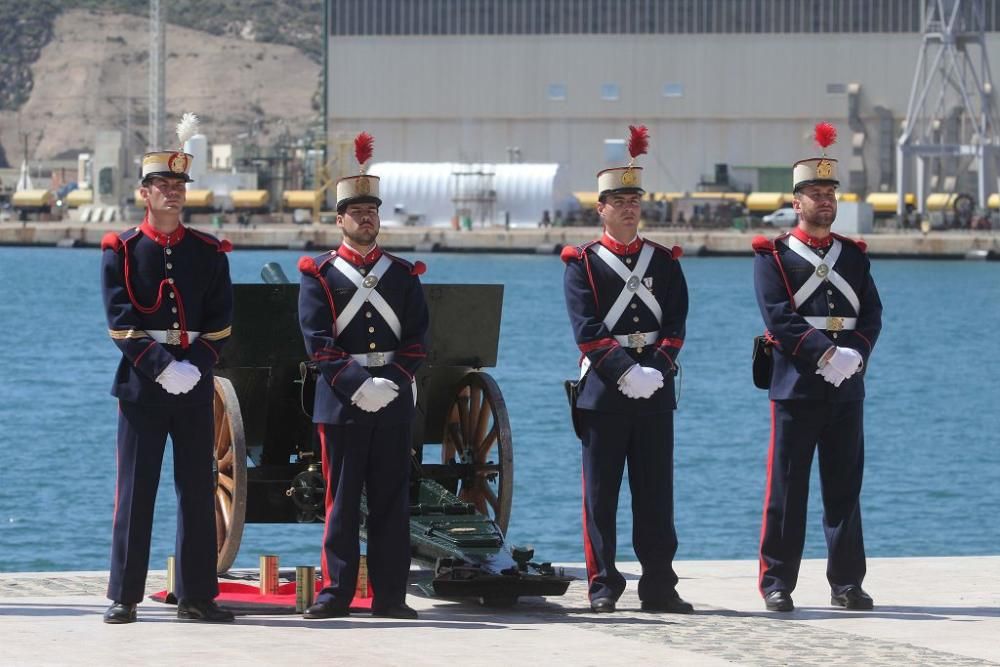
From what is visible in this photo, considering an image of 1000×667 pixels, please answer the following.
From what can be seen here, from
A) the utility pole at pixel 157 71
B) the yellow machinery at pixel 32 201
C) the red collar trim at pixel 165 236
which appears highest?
the utility pole at pixel 157 71

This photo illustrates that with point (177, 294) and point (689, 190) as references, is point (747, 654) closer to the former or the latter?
point (177, 294)

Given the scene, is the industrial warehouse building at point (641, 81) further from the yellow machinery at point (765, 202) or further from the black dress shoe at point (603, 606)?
the black dress shoe at point (603, 606)

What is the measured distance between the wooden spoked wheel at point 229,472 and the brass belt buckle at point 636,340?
184 cm

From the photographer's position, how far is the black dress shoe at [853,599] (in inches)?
384

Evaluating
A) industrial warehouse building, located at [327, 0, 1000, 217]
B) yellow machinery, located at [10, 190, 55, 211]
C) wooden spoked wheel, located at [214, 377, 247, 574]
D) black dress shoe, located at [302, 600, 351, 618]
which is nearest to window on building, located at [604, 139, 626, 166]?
industrial warehouse building, located at [327, 0, 1000, 217]

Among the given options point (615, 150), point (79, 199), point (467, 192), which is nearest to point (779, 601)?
point (615, 150)

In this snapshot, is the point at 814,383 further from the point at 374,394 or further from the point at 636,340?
the point at 374,394

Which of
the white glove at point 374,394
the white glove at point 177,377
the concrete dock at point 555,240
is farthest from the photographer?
the concrete dock at point 555,240

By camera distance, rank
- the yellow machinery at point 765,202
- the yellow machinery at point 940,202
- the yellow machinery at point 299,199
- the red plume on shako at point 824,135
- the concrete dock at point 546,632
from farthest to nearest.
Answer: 1. the yellow machinery at point 299,199
2. the yellow machinery at point 940,202
3. the yellow machinery at point 765,202
4. the red plume on shako at point 824,135
5. the concrete dock at point 546,632

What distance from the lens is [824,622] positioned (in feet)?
30.7

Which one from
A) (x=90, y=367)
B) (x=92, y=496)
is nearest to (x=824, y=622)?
(x=92, y=496)

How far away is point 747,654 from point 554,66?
8481 cm

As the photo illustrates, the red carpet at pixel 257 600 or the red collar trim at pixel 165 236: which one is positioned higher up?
the red collar trim at pixel 165 236

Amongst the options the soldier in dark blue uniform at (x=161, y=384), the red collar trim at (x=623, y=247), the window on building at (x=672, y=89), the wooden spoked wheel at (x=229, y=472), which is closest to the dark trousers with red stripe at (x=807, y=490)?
the red collar trim at (x=623, y=247)
